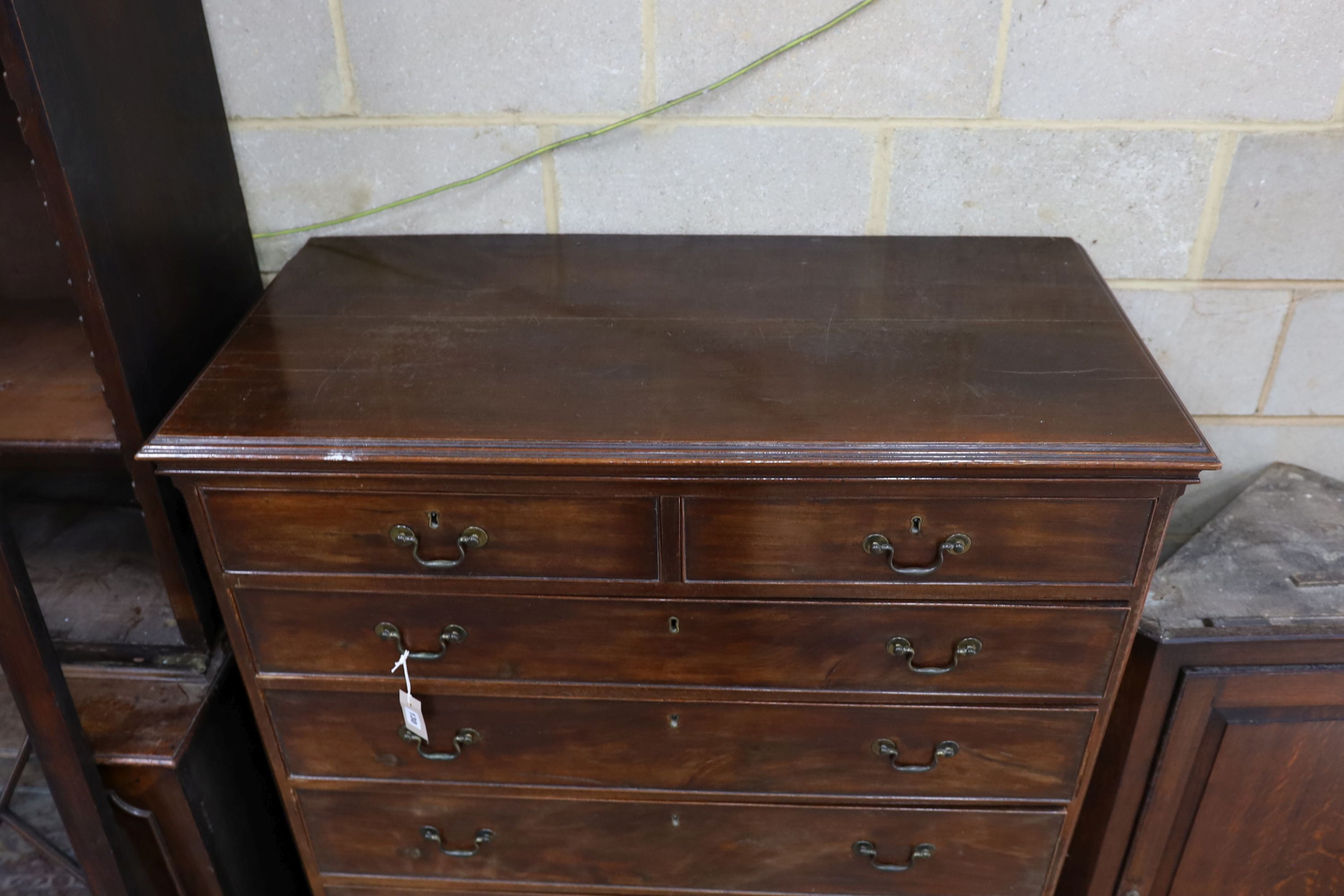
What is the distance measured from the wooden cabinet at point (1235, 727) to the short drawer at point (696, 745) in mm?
192

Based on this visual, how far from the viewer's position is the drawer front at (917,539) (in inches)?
44.1

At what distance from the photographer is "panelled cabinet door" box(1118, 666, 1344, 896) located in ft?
4.53

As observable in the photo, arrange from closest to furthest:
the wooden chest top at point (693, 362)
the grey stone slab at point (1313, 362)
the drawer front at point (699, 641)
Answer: the wooden chest top at point (693, 362) → the drawer front at point (699, 641) → the grey stone slab at point (1313, 362)

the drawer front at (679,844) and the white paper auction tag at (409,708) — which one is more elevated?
the white paper auction tag at (409,708)

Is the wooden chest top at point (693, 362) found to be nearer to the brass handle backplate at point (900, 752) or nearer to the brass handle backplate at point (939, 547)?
the brass handle backplate at point (939, 547)

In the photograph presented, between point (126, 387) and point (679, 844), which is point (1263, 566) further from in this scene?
point (126, 387)

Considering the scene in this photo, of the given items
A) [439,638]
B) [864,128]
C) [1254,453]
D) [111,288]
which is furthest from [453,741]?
[1254,453]

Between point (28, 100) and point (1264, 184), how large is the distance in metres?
1.66

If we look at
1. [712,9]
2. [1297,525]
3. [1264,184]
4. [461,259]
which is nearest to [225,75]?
[461,259]

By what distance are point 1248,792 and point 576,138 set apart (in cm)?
140

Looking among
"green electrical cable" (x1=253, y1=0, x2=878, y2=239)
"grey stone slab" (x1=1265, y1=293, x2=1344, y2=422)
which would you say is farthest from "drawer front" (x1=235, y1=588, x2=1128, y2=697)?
"grey stone slab" (x1=1265, y1=293, x2=1344, y2=422)

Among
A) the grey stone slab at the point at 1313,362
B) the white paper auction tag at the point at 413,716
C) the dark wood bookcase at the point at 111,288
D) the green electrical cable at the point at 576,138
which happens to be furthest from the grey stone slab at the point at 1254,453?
the dark wood bookcase at the point at 111,288

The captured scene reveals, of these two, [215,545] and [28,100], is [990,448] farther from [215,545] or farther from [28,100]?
[28,100]

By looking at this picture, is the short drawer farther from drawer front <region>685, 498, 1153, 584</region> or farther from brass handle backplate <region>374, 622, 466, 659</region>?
drawer front <region>685, 498, 1153, 584</region>
